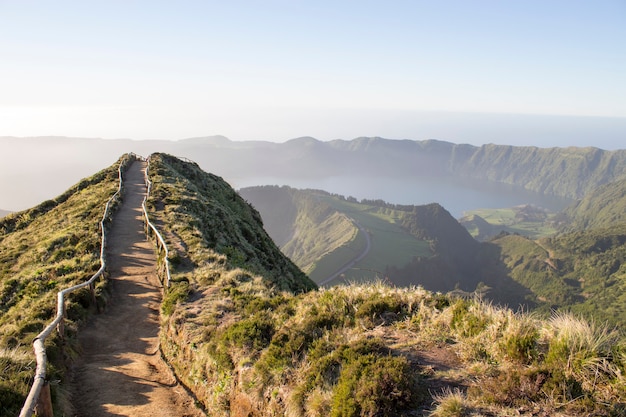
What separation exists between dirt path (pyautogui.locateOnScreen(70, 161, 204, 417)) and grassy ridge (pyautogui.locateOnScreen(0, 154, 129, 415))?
0.74 metres

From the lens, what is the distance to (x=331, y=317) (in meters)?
10.5

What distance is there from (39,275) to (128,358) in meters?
9.96

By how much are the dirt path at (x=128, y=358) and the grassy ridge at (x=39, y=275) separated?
739 millimetres

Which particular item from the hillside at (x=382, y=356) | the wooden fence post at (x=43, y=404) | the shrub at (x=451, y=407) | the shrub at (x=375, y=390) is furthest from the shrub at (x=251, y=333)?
the shrub at (x=451, y=407)

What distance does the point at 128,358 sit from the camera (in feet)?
40.4

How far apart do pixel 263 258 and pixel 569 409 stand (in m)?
25.4

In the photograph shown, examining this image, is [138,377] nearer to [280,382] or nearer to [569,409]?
[280,382]

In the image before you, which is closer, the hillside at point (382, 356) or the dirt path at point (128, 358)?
the hillside at point (382, 356)

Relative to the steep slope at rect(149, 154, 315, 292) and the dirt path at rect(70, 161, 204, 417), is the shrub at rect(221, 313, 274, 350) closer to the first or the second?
the dirt path at rect(70, 161, 204, 417)

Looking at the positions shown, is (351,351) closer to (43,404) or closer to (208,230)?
(43,404)

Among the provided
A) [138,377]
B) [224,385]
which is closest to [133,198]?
[138,377]

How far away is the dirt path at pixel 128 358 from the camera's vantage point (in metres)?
9.67

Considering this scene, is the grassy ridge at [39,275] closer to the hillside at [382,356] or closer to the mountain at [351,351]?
the mountain at [351,351]

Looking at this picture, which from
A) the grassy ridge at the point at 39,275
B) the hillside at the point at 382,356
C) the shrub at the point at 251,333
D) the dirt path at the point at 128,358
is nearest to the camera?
the hillside at the point at 382,356
